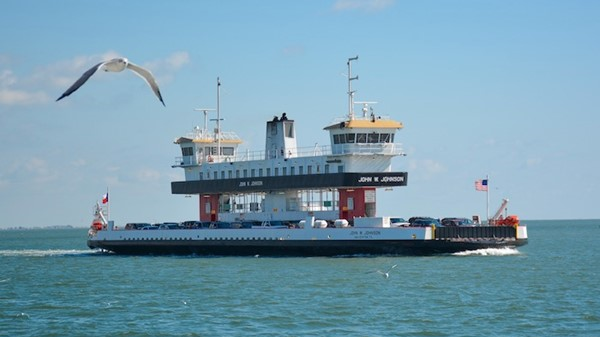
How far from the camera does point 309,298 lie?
46000mm

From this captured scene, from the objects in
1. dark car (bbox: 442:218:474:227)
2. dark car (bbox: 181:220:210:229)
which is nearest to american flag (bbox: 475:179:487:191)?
dark car (bbox: 442:218:474:227)

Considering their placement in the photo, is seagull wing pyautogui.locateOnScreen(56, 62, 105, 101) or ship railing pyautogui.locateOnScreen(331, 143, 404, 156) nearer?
seagull wing pyautogui.locateOnScreen(56, 62, 105, 101)

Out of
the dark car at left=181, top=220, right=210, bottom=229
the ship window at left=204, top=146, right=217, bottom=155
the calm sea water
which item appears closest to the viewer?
the calm sea water

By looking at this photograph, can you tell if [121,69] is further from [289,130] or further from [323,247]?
[289,130]

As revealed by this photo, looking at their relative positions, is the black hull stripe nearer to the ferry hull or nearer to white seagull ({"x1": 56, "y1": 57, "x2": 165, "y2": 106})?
the ferry hull

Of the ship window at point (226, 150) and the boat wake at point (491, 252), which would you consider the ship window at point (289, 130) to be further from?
the boat wake at point (491, 252)

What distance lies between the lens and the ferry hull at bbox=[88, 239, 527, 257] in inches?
2527

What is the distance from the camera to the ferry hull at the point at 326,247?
211 feet

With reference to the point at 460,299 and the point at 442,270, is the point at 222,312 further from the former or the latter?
the point at 442,270

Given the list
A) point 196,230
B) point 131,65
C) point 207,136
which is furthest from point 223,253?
point 131,65

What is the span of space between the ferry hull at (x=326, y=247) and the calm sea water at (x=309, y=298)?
2.72ft

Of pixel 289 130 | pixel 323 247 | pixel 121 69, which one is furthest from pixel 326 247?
pixel 121 69

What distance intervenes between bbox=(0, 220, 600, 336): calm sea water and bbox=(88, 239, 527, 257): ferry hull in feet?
2.72

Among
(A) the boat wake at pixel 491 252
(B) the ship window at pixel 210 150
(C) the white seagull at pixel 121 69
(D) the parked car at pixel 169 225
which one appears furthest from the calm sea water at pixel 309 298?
(B) the ship window at pixel 210 150
